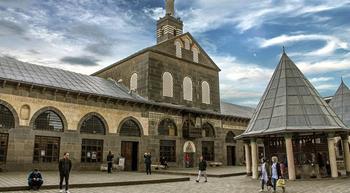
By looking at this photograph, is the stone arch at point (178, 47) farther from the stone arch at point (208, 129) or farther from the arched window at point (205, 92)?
the stone arch at point (208, 129)

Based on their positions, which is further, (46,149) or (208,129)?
(208,129)

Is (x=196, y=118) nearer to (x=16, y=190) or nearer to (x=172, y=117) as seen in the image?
(x=172, y=117)

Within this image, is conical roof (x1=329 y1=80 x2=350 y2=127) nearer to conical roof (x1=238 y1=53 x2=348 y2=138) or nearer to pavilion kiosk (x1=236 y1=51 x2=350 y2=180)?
pavilion kiosk (x1=236 y1=51 x2=350 y2=180)

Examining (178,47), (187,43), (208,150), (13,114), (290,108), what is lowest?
(208,150)

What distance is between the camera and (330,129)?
1576cm

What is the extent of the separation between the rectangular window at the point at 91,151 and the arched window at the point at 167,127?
584 centimetres

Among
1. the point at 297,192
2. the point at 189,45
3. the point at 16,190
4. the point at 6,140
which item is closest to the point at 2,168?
the point at 6,140

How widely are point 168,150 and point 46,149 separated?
10606 millimetres

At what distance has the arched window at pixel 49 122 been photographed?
2058cm

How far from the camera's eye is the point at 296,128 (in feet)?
52.3

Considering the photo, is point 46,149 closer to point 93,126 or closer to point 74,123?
point 74,123

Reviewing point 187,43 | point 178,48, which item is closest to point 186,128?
point 178,48

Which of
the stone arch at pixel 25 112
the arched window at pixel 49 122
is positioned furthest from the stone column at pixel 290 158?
the stone arch at pixel 25 112

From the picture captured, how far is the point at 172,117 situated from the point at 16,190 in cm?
1714
